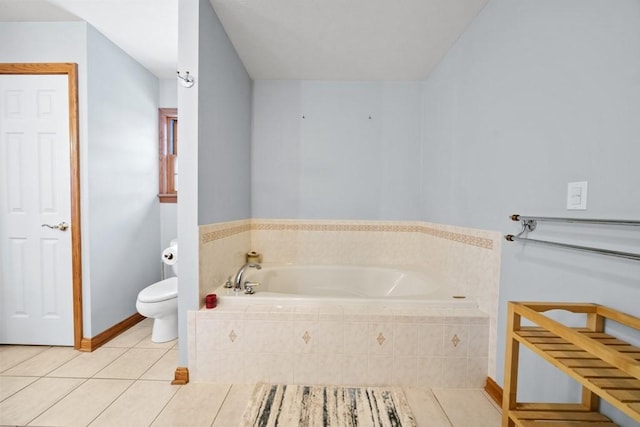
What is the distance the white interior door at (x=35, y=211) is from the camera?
204cm

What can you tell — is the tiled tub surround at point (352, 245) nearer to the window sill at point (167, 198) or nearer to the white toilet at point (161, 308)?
the white toilet at point (161, 308)

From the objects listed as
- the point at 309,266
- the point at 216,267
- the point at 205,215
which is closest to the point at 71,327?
the point at 216,267

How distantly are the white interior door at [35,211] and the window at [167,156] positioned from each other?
0.91 meters

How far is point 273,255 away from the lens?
2756 millimetres

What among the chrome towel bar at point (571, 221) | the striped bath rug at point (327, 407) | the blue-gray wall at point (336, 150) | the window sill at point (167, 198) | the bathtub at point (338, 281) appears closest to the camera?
the chrome towel bar at point (571, 221)

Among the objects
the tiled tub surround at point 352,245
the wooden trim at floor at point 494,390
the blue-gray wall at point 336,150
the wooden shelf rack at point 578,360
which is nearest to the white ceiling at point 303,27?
the blue-gray wall at point 336,150

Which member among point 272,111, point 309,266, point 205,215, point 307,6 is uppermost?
point 307,6

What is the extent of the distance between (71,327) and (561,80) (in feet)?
11.1

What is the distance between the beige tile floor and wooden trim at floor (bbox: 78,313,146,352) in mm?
78

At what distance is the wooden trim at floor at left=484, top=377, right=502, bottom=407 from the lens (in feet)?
5.03

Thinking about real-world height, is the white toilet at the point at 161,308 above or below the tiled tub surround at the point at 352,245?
below

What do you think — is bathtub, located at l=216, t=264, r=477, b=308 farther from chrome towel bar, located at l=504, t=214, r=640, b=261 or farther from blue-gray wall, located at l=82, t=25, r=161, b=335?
blue-gray wall, located at l=82, t=25, r=161, b=335

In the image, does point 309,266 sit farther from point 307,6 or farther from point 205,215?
point 307,6

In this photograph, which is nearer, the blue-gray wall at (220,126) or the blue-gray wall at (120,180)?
the blue-gray wall at (220,126)
